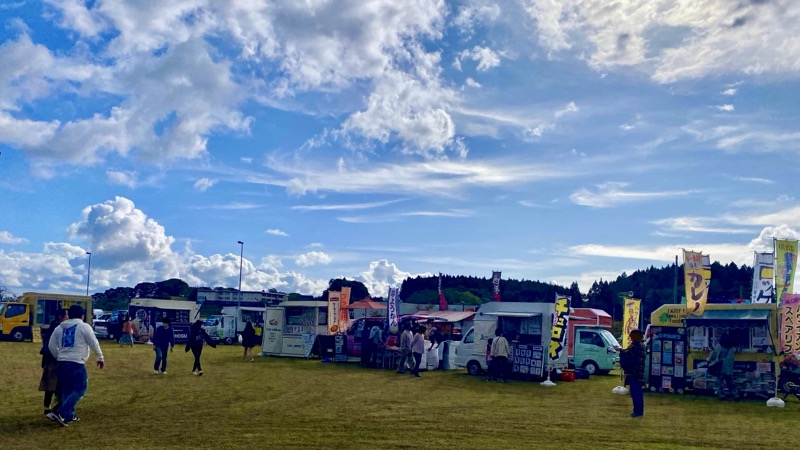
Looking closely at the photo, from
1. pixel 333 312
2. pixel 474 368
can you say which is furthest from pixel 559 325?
pixel 333 312

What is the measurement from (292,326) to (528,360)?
35.9ft

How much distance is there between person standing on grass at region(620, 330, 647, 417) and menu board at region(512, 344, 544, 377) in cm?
666

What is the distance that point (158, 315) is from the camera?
36.9 meters

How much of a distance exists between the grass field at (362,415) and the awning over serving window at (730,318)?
2.03 m

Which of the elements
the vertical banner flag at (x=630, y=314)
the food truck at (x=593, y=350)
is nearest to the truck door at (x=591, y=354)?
the food truck at (x=593, y=350)

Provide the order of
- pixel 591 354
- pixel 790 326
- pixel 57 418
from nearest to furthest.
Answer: pixel 57 418 → pixel 790 326 → pixel 591 354

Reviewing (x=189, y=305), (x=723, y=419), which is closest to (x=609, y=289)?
(x=189, y=305)

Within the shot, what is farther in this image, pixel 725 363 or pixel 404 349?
pixel 404 349

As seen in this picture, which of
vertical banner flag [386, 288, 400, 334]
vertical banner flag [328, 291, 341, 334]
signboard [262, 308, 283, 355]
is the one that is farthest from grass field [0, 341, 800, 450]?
signboard [262, 308, 283, 355]

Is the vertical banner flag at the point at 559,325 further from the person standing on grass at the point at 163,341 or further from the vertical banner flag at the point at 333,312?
the person standing on grass at the point at 163,341

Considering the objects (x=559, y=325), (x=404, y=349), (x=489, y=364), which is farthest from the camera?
(x=404, y=349)

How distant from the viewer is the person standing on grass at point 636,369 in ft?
42.5

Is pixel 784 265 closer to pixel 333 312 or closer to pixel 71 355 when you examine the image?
pixel 333 312

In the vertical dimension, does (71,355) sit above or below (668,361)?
above
